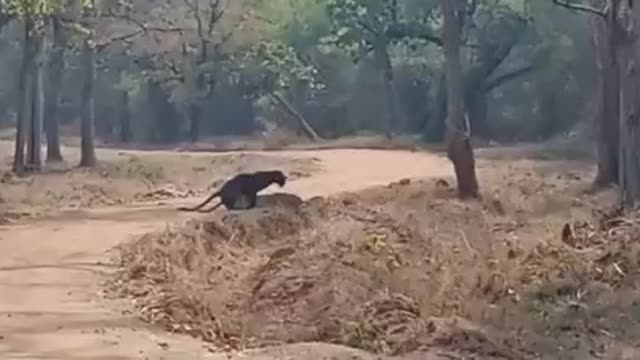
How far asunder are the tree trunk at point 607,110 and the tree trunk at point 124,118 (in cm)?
3592

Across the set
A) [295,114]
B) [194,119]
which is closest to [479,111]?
[295,114]

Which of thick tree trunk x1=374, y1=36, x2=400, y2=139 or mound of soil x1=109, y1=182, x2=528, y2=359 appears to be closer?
mound of soil x1=109, y1=182, x2=528, y2=359

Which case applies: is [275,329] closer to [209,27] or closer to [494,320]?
[494,320]

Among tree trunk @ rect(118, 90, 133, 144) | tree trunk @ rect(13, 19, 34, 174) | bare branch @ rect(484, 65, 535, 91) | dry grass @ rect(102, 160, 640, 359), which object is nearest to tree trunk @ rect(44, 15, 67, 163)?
tree trunk @ rect(13, 19, 34, 174)

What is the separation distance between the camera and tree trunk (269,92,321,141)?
54934mm

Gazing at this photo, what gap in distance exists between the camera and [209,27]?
157 ft

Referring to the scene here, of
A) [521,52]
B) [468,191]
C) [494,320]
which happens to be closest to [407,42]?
[521,52]

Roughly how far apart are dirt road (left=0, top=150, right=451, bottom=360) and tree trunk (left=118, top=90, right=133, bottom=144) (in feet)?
117

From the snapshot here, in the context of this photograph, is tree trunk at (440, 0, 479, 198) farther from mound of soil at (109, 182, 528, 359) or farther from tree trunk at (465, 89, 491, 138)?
tree trunk at (465, 89, 491, 138)

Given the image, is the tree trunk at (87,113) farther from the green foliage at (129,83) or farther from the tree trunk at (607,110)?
the green foliage at (129,83)

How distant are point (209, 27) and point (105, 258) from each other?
107ft

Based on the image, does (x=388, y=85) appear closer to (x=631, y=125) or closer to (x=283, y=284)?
(x=631, y=125)

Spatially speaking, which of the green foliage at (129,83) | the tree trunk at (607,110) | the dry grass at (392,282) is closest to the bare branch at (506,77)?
the green foliage at (129,83)

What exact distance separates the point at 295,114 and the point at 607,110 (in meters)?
30.2
